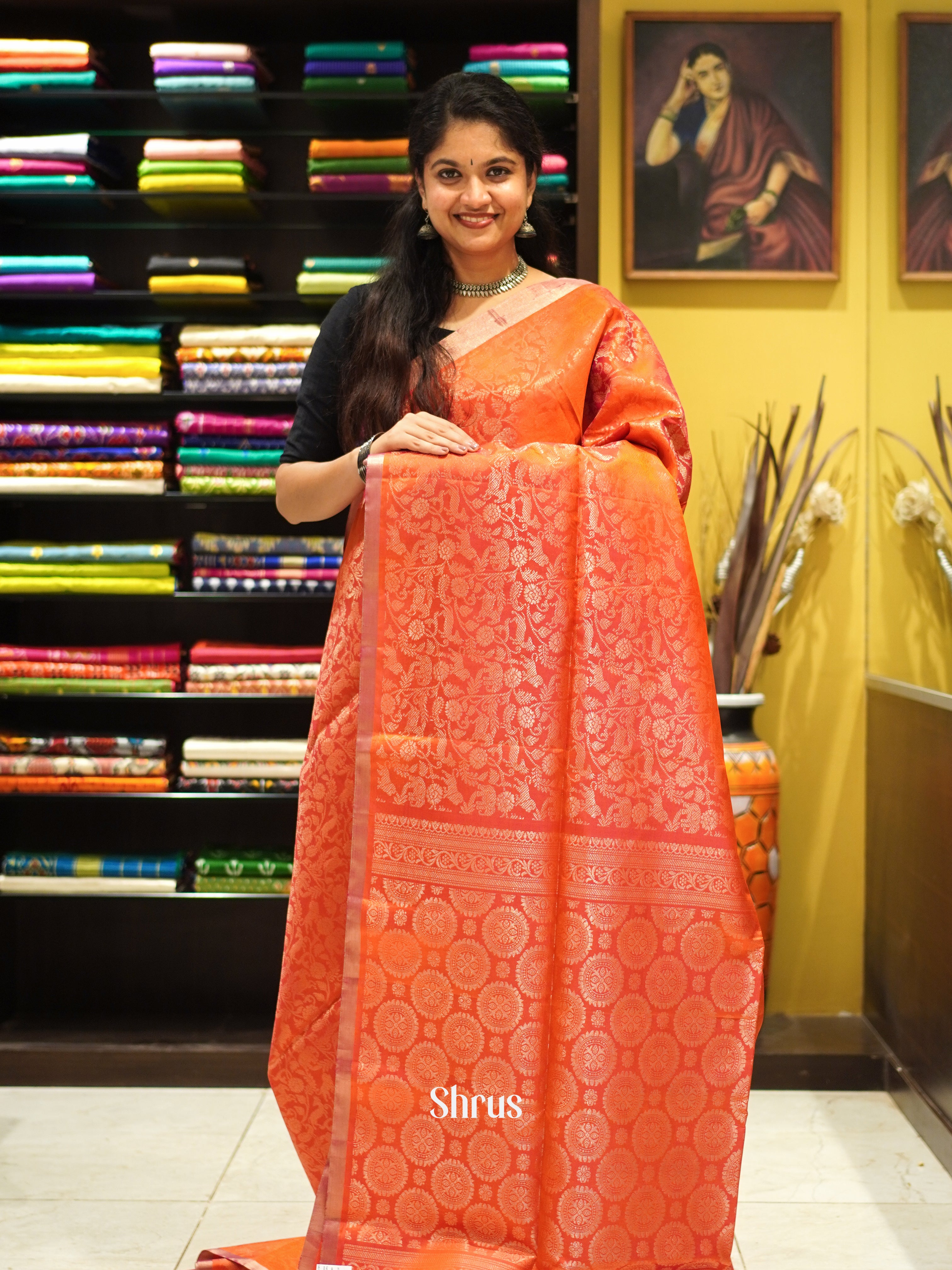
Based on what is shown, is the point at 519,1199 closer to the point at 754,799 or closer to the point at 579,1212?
the point at 579,1212

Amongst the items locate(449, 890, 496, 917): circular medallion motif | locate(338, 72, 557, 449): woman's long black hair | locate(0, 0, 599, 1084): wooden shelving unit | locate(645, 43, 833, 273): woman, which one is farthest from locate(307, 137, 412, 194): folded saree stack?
locate(449, 890, 496, 917): circular medallion motif

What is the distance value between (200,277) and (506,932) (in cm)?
184

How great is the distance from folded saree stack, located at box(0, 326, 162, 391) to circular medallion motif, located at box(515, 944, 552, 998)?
1773 mm

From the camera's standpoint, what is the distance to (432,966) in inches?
62.2

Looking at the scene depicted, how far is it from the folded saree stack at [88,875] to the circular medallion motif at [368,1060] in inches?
54.9

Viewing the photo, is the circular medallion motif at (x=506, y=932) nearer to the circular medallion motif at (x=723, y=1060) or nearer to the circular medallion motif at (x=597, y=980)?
the circular medallion motif at (x=597, y=980)

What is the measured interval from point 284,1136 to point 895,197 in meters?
2.52

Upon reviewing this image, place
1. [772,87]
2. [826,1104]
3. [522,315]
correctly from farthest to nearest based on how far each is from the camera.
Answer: [772,87], [826,1104], [522,315]

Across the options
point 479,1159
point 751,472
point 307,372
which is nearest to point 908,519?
point 751,472

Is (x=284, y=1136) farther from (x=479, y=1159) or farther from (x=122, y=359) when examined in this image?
(x=122, y=359)

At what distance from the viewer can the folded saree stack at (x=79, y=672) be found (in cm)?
285

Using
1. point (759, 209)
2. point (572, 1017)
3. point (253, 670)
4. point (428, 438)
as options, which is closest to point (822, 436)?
point (759, 209)

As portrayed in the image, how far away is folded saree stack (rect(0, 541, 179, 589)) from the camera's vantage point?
112 inches

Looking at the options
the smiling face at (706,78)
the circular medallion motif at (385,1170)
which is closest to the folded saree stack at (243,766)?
the circular medallion motif at (385,1170)
